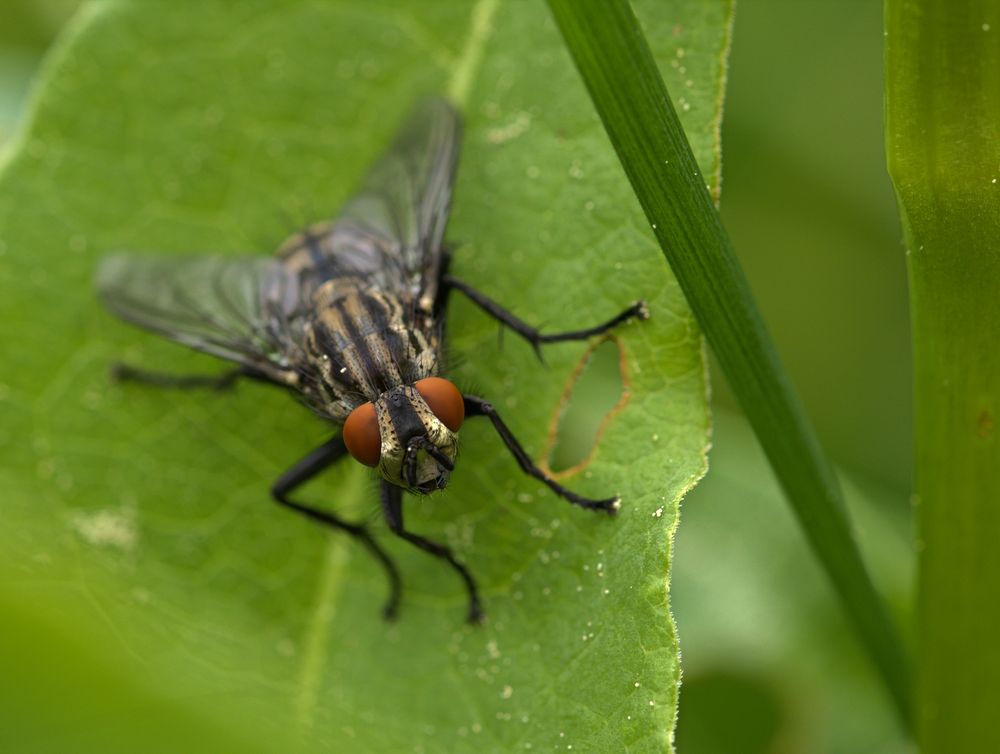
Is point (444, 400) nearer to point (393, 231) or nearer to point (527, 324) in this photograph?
point (527, 324)

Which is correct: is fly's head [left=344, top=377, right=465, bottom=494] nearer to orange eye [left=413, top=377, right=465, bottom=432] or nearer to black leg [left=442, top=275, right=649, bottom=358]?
orange eye [left=413, top=377, right=465, bottom=432]

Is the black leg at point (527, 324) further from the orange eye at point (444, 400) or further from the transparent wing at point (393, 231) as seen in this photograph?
the orange eye at point (444, 400)

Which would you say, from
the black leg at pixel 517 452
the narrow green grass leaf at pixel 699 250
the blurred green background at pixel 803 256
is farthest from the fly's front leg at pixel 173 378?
the narrow green grass leaf at pixel 699 250

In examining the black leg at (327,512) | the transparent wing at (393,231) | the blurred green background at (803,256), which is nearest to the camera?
the black leg at (327,512)

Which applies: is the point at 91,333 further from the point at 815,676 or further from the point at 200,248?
the point at 815,676

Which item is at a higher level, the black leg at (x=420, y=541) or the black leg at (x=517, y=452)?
the black leg at (x=517, y=452)

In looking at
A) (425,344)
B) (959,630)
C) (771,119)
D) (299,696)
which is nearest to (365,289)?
(425,344)

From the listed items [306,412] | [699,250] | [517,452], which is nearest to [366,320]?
[306,412]
